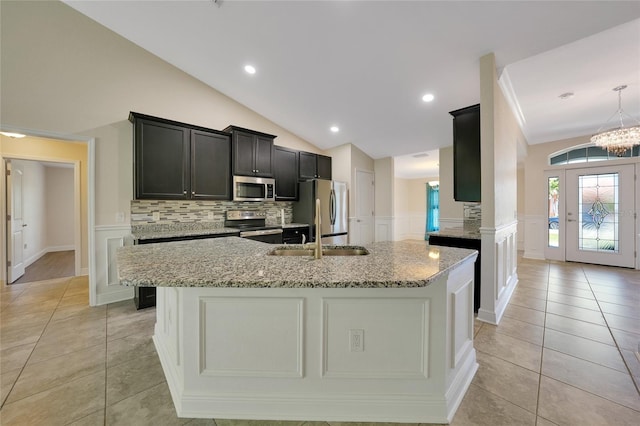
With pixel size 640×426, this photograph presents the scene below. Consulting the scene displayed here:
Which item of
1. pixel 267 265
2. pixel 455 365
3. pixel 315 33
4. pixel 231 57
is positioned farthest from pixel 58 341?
pixel 315 33

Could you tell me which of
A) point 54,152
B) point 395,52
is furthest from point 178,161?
point 395,52

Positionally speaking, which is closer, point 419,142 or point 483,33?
point 483,33

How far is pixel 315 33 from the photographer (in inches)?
103

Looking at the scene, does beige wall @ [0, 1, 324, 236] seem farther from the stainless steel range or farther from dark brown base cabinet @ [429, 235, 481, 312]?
dark brown base cabinet @ [429, 235, 481, 312]

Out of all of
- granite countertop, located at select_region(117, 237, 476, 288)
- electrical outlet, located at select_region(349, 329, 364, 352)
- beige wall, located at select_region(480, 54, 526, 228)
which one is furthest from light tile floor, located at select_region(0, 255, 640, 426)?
beige wall, located at select_region(480, 54, 526, 228)

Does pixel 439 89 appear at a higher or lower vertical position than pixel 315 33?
lower

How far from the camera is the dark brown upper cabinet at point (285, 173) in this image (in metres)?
4.50

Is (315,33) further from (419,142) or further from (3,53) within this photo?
(3,53)

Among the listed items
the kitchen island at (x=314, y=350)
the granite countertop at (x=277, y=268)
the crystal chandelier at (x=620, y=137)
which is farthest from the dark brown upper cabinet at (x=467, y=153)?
the kitchen island at (x=314, y=350)

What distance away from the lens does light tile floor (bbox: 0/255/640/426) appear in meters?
1.40

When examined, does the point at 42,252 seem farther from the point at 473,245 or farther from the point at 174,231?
the point at 473,245

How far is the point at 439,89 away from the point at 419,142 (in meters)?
1.62

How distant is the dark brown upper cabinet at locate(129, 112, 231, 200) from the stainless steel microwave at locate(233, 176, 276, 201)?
0.13 m

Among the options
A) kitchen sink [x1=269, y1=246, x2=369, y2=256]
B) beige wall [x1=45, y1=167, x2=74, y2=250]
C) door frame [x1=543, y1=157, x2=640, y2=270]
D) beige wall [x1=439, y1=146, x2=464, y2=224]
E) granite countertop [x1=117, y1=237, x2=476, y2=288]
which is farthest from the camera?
beige wall [x1=45, y1=167, x2=74, y2=250]
